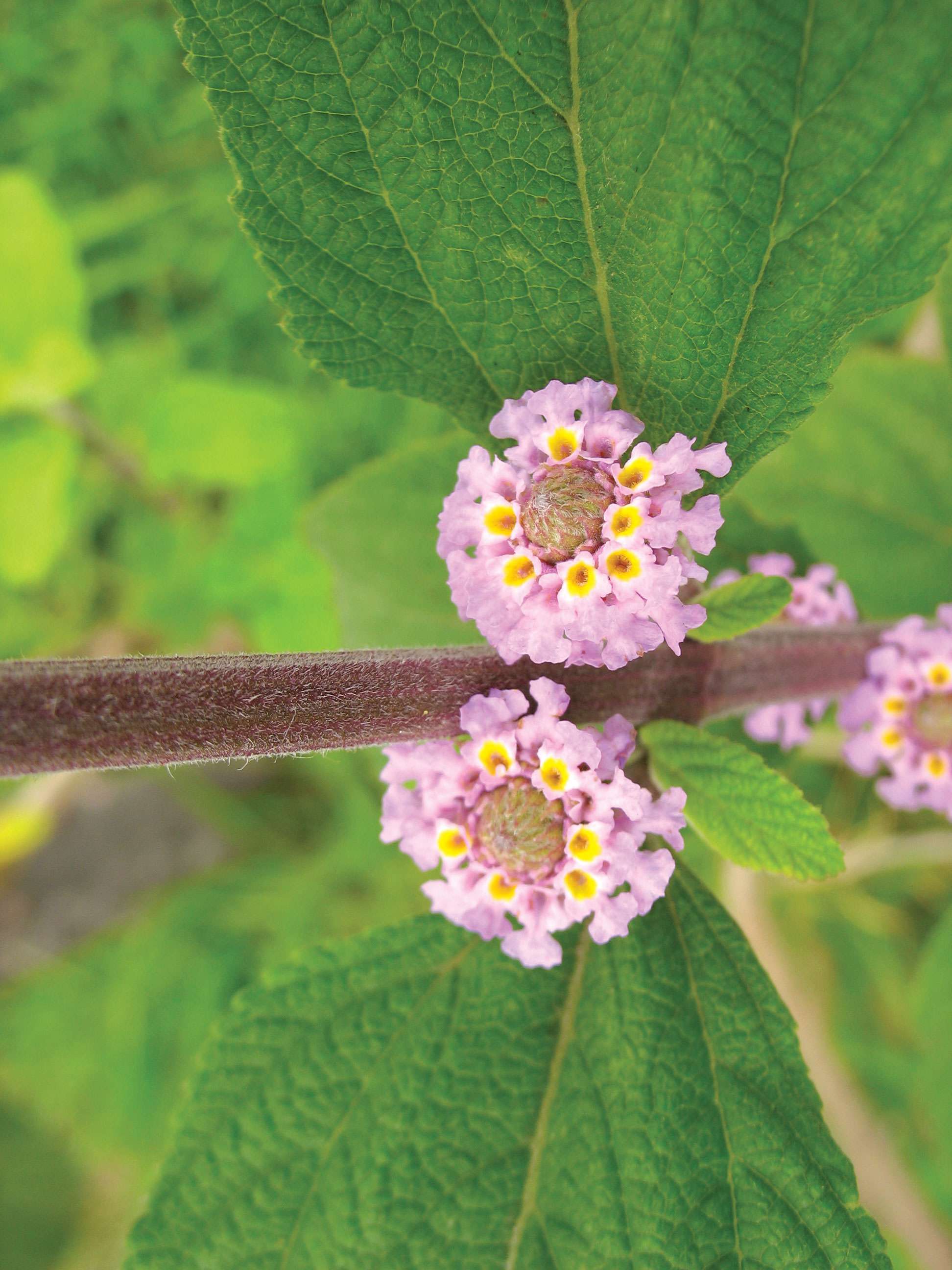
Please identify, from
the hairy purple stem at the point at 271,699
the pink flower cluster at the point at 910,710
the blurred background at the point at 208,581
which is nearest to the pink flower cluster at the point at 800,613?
the pink flower cluster at the point at 910,710

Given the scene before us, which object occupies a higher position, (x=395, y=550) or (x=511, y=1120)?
(x=395, y=550)

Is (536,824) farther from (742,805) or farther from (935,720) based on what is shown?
(935,720)

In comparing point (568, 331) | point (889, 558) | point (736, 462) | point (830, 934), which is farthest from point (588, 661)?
point (830, 934)

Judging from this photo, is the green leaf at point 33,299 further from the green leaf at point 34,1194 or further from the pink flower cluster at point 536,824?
the green leaf at point 34,1194

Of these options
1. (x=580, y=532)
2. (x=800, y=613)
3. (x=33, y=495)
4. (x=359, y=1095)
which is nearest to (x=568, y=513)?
(x=580, y=532)

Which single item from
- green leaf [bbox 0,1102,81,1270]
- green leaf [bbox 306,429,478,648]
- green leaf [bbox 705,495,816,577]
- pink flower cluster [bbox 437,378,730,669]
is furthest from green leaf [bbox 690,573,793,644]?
green leaf [bbox 0,1102,81,1270]

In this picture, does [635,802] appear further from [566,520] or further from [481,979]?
[481,979]
